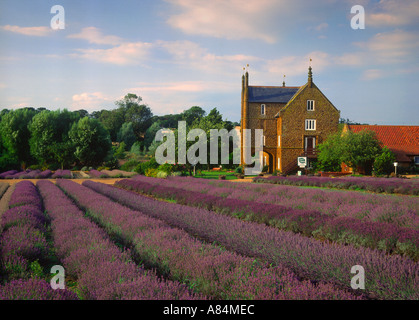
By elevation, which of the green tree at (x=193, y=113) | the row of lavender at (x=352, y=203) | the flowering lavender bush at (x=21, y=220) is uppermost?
the green tree at (x=193, y=113)

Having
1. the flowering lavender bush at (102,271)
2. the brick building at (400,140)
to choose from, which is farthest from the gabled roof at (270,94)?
the flowering lavender bush at (102,271)

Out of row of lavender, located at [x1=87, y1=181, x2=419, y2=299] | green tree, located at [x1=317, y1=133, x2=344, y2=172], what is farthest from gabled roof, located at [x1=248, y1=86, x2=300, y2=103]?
row of lavender, located at [x1=87, y1=181, x2=419, y2=299]

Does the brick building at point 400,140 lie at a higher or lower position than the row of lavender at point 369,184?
higher

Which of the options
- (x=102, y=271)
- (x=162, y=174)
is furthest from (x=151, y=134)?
(x=102, y=271)

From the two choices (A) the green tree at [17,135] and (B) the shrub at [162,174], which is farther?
(A) the green tree at [17,135]

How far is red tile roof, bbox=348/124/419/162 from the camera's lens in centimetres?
3160

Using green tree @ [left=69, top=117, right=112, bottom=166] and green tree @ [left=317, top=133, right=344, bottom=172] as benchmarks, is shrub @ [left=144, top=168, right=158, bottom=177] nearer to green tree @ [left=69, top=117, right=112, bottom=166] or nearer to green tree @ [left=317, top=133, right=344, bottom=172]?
green tree @ [left=69, top=117, right=112, bottom=166]

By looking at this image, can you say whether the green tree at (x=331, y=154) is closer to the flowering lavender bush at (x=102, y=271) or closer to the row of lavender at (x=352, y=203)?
the row of lavender at (x=352, y=203)

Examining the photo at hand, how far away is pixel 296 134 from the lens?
34.9 m

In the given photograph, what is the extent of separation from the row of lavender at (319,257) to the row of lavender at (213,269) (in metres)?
0.30

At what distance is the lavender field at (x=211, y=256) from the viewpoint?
3.40 meters

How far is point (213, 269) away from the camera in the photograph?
405 centimetres
